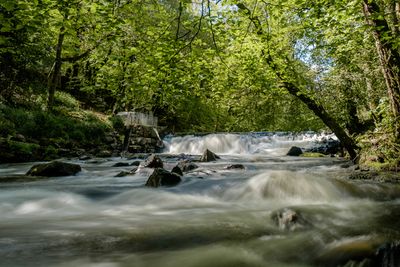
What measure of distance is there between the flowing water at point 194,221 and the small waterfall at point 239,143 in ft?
43.1

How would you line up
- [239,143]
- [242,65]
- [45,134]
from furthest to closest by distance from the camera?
1. [239,143]
2. [45,134]
3. [242,65]

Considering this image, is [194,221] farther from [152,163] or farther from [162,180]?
[152,163]

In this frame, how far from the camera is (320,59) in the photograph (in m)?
14.5

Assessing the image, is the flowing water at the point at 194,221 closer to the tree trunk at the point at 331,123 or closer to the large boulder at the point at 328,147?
the tree trunk at the point at 331,123

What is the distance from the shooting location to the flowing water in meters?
3.55

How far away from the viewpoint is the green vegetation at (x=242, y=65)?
711 cm

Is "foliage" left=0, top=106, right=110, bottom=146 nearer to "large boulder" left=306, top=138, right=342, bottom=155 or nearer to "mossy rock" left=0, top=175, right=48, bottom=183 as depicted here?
"mossy rock" left=0, top=175, right=48, bottom=183

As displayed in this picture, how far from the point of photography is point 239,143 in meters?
22.5

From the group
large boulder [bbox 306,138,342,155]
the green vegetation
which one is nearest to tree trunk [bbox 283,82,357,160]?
the green vegetation

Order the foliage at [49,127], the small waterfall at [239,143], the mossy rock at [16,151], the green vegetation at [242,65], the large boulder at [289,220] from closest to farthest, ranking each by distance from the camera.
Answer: the large boulder at [289,220]
the green vegetation at [242,65]
the mossy rock at [16,151]
the foliage at [49,127]
the small waterfall at [239,143]

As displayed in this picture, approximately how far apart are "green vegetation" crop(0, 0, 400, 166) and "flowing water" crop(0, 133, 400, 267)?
2307 mm

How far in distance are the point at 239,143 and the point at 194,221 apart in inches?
689

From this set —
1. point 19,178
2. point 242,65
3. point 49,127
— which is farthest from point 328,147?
point 19,178

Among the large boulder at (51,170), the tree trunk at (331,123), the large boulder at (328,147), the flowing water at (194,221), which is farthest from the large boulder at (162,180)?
the large boulder at (328,147)
